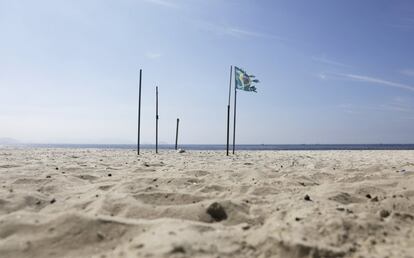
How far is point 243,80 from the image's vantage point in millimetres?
19047

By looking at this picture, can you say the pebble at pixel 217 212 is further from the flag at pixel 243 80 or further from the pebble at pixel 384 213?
the flag at pixel 243 80

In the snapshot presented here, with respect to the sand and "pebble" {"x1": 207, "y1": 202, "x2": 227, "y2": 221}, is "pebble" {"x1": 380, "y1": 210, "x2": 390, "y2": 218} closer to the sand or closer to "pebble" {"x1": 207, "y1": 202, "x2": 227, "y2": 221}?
the sand

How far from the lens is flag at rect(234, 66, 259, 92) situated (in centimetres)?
1905

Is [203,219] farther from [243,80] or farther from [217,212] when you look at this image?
[243,80]

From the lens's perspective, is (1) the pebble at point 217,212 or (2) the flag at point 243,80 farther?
(2) the flag at point 243,80

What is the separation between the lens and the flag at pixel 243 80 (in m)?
19.0

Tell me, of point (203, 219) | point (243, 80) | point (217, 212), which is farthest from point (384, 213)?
point (243, 80)

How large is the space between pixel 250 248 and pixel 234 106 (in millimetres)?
16528

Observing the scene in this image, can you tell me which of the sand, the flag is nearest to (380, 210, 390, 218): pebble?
the sand

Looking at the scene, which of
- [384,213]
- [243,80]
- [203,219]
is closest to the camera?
[203,219]

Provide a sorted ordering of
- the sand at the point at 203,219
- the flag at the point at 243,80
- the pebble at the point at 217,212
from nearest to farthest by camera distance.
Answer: the sand at the point at 203,219 < the pebble at the point at 217,212 < the flag at the point at 243,80

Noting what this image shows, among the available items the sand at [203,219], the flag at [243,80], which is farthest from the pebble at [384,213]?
the flag at [243,80]

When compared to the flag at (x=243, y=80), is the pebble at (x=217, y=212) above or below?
below

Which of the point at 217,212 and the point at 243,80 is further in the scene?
the point at 243,80
